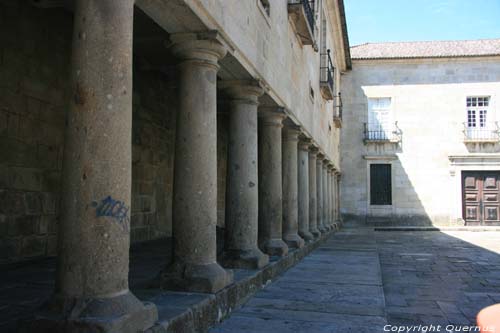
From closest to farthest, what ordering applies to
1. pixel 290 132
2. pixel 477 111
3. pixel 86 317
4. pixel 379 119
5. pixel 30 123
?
1. pixel 86 317
2. pixel 30 123
3. pixel 290 132
4. pixel 477 111
5. pixel 379 119

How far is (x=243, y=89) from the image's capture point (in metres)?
6.10

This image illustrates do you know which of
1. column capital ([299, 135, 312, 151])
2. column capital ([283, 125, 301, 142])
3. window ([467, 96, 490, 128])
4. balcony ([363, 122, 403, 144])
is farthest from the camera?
balcony ([363, 122, 403, 144])

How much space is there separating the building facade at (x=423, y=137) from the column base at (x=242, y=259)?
60.2ft

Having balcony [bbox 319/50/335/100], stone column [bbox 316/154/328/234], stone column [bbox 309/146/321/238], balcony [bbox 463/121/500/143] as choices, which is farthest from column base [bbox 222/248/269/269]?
balcony [bbox 463/121/500/143]

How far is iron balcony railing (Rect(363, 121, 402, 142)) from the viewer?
78.5 ft

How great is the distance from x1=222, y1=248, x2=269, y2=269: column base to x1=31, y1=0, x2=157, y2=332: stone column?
3.12 m

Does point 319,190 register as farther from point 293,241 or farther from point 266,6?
point 266,6

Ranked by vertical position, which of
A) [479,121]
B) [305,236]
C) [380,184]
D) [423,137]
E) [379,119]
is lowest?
[305,236]

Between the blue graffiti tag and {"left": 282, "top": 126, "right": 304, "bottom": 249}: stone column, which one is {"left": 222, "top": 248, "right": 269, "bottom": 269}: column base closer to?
{"left": 282, "top": 126, "right": 304, "bottom": 249}: stone column

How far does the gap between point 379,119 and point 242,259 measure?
65.4 ft

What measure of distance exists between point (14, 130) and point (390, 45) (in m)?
24.3

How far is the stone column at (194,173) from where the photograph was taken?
4.37 m

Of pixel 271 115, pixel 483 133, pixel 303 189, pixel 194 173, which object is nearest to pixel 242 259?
pixel 194 173

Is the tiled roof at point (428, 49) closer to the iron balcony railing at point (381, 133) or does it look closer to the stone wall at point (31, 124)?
the iron balcony railing at point (381, 133)
